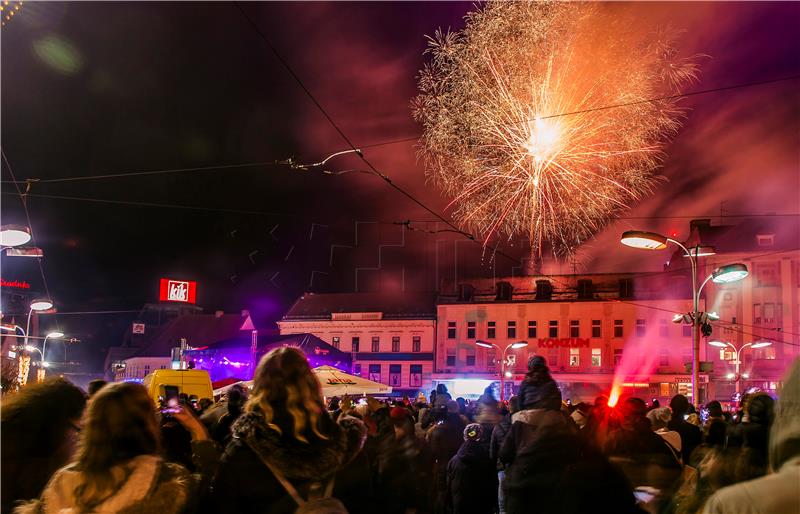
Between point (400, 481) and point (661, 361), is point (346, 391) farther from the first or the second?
point (661, 361)

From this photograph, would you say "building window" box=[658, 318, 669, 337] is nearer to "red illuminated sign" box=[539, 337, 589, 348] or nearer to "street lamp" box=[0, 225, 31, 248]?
"red illuminated sign" box=[539, 337, 589, 348]

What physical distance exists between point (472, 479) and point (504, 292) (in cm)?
6093

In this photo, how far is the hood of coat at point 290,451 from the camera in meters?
3.37

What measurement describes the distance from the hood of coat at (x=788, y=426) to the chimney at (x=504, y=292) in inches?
2603

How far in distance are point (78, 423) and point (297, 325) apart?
6968 cm

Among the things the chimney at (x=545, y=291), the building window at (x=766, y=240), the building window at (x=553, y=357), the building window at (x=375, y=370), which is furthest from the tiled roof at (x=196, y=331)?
the building window at (x=766, y=240)

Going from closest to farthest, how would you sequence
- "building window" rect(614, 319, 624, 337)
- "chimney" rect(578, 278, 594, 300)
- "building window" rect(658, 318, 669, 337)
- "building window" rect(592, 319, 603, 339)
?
"building window" rect(658, 318, 669, 337), "building window" rect(614, 319, 624, 337), "building window" rect(592, 319, 603, 339), "chimney" rect(578, 278, 594, 300)

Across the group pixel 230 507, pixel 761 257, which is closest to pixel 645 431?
pixel 230 507

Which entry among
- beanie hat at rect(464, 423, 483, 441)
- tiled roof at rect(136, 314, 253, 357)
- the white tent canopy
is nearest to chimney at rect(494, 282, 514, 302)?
tiled roof at rect(136, 314, 253, 357)

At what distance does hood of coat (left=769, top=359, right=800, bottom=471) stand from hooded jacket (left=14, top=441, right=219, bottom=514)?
2541 mm

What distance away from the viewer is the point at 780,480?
6.22 ft

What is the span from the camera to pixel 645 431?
17.9ft

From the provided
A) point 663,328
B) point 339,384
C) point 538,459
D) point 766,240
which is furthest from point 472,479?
point 766,240

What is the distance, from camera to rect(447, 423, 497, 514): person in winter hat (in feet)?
24.7
